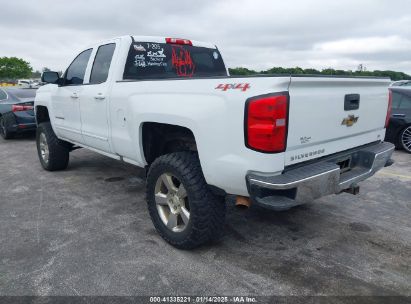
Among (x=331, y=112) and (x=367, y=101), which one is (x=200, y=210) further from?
(x=367, y=101)

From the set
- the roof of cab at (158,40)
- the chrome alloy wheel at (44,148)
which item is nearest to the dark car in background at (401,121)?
the roof of cab at (158,40)

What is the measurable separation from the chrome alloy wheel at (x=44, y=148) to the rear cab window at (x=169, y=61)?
105 inches

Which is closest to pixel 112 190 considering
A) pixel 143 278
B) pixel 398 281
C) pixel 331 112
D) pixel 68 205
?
pixel 68 205

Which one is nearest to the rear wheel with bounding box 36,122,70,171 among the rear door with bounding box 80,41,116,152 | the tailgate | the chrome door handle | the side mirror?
the side mirror

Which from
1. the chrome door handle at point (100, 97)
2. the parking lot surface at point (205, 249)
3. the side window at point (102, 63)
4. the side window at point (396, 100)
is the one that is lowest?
the parking lot surface at point (205, 249)

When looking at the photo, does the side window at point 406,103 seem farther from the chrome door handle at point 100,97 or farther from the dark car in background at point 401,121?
the chrome door handle at point 100,97

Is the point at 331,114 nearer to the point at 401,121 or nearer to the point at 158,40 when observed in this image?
the point at 158,40

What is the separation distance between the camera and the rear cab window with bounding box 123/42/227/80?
4.19 m

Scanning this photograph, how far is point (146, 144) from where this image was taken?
12.1ft

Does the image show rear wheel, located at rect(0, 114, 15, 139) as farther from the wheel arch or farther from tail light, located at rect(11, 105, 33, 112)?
the wheel arch

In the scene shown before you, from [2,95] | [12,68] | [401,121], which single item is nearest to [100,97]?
[401,121]

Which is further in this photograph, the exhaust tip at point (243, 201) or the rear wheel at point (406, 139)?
the rear wheel at point (406, 139)

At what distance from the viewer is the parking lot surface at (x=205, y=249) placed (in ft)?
9.07

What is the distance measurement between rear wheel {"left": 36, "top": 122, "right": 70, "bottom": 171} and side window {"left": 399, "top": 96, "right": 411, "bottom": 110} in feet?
22.4
